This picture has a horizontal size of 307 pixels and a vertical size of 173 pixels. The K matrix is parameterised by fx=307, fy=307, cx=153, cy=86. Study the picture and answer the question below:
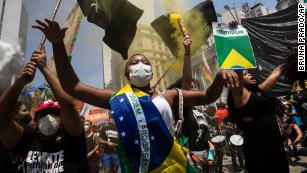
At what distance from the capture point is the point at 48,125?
261 centimetres

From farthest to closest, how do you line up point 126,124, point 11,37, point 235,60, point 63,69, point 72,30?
point 72,30 → point 235,60 → point 11,37 → point 63,69 → point 126,124

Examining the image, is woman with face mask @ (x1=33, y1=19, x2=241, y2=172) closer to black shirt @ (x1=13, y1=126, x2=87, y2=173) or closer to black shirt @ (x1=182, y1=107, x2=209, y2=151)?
black shirt @ (x1=13, y1=126, x2=87, y2=173)

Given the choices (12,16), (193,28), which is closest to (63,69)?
(12,16)

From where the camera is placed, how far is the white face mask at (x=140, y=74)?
8.31 ft

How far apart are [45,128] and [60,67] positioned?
549 mm

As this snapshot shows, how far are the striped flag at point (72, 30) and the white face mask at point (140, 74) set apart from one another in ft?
10.3

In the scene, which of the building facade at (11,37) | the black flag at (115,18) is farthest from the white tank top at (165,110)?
the black flag at (115,18)

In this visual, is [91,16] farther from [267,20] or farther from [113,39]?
[267,20]

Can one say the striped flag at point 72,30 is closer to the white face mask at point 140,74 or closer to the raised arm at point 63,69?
the raised arm at point 63,69

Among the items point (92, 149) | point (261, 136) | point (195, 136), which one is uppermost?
point (261, 136)

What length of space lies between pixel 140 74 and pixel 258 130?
4.38ft

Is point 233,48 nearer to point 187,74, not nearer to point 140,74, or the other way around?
point 187,74

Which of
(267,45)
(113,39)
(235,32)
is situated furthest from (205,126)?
(267,45)

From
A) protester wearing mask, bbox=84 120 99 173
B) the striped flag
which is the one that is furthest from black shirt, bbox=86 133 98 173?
the striped flag
